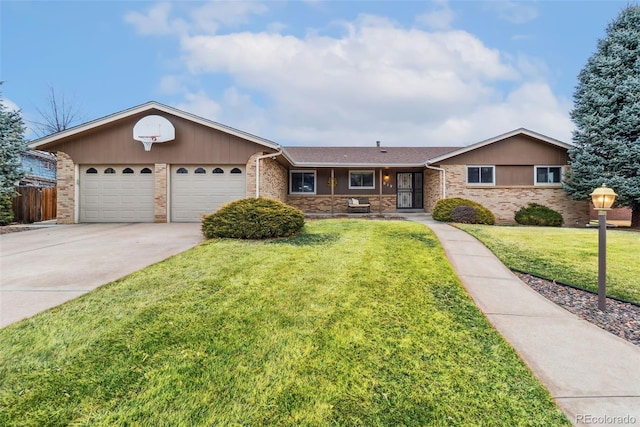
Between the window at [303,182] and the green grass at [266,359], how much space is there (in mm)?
13061

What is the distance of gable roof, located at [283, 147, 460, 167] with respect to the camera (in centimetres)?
1559

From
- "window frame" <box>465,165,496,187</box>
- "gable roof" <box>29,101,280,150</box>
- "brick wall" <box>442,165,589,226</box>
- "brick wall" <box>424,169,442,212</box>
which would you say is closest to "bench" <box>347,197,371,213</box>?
"brick wall" <box>424,169,442,212</box>

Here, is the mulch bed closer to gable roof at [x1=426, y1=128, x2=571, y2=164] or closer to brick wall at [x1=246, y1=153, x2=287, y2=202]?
brick wall at [x1=246, y1=153, x2=287, y2=202]

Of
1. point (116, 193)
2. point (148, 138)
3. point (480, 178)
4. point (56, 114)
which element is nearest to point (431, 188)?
point (480, 178)

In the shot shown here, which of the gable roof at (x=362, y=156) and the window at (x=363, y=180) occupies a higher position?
the gable roof at (x=362, y=156)

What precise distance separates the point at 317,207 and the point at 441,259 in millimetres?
11636

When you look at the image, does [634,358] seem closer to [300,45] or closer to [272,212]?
[272,212]

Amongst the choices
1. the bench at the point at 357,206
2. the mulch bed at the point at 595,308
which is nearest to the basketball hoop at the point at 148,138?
the bench at the point at 357,206

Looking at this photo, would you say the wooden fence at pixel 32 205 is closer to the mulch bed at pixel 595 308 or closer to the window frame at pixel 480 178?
the mulch bed at pixel 595 308

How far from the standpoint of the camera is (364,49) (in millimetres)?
14531

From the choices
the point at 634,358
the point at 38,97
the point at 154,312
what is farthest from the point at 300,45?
the point at 38,97

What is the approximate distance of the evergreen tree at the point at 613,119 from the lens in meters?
12.0

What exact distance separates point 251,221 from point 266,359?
5445mm

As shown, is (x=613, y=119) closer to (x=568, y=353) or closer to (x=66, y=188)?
(x=568, y=353)
